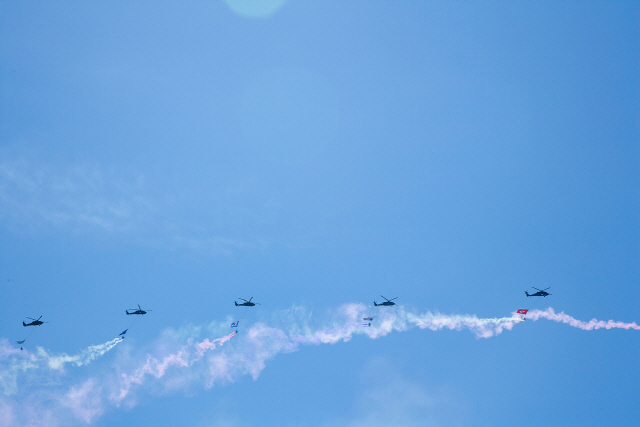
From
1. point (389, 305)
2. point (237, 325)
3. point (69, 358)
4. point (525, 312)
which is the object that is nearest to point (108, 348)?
point (69, 358)

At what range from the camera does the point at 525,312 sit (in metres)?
116

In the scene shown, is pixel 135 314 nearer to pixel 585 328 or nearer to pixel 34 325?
pixel 34 325

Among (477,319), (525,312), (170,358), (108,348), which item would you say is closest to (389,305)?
(477,319)

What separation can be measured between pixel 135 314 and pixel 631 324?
125681mm

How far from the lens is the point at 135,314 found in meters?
125

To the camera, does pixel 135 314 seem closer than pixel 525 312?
No

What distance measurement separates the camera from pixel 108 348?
419 feet

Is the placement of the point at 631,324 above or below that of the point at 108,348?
above

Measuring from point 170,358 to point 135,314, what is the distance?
14613 mm

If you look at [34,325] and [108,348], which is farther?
[108,348]

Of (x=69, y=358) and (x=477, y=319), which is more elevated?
(x=477, y=319)

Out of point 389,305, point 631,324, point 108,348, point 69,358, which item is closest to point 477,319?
point 389,305

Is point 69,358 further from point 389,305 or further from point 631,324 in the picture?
point 631,324

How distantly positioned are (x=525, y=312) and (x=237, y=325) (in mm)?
71168
